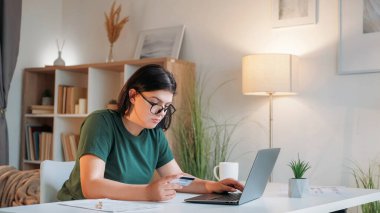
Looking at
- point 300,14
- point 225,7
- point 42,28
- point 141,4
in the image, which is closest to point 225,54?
point 225,7

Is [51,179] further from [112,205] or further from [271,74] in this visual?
[271,74]

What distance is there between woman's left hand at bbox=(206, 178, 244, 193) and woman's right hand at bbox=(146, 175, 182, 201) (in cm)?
35

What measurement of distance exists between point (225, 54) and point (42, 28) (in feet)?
6.04

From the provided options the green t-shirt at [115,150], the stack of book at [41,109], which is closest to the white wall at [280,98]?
the stack of book at [41,109]

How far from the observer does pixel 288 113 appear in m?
3.68

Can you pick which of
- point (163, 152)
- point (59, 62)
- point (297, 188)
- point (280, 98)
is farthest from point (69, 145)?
point (297, 188)

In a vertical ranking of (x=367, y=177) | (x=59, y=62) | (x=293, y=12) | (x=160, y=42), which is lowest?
(x=367, y=177)

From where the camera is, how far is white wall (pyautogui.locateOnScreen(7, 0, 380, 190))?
11.2ft

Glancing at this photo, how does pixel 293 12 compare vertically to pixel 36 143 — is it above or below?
above

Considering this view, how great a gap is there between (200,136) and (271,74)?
0.71m

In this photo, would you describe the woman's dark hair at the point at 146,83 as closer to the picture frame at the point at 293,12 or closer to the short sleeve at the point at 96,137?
the short sleeve at the point at 96,137

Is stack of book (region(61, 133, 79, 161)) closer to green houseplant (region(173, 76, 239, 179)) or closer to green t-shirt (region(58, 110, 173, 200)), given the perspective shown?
green houseplant (region(173, 76, 239, 179))

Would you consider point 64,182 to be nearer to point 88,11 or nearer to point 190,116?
Result: point 190,116

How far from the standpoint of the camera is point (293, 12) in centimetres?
368
